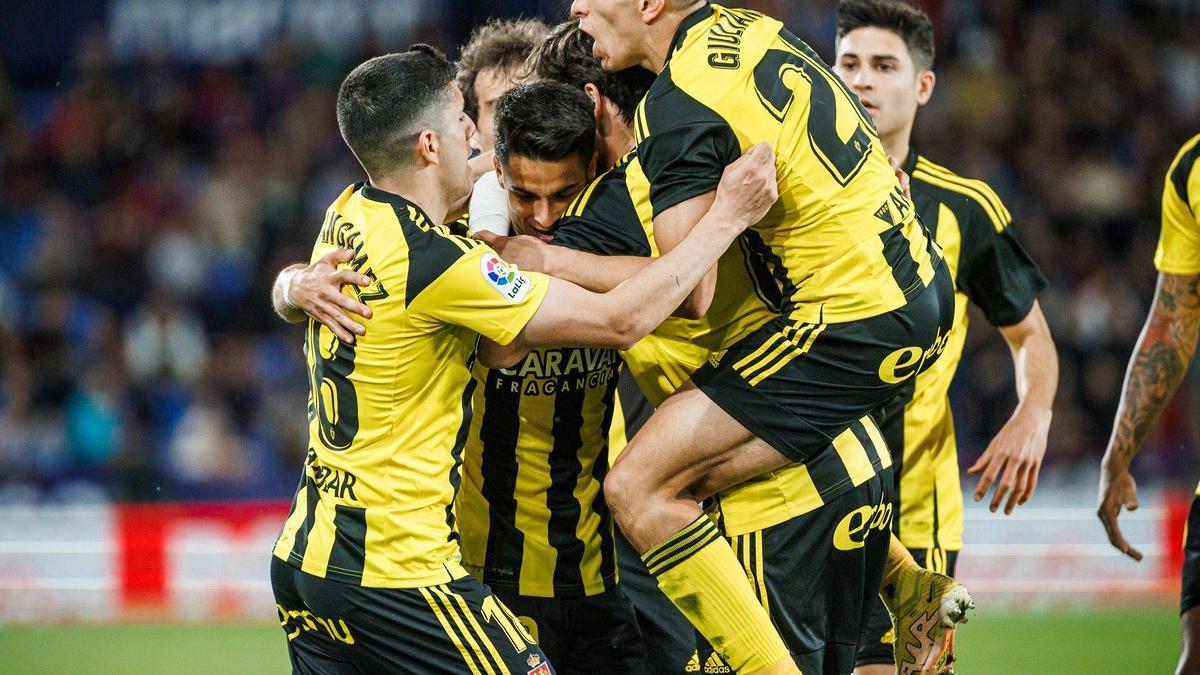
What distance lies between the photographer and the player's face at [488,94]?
507 centimetres

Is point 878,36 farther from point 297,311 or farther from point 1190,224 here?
point 297,311

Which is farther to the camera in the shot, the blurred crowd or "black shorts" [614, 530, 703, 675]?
the blurred crowd

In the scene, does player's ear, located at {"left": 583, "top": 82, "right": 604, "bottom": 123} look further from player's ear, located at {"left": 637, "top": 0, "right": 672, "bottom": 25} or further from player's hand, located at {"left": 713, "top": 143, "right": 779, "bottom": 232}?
player's hand, located at {"left": 713, "top": 143, "right": 779, "bottom": 232}

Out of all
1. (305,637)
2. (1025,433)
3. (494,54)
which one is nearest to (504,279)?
(305,637)

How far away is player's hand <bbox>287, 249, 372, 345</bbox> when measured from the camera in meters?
3.55

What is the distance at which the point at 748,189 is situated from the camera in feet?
11.8

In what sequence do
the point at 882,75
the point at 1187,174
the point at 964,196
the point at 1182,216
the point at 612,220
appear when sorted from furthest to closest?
the point at 882,75
the point at 964,196
the point at 1182,216
the point at 1187,174
the point at 612,220

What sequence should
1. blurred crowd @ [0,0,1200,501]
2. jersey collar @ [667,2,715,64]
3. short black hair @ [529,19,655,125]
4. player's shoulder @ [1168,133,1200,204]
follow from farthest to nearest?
blurred crowd @ [0,0,1200,501]
player's shoulder @ [1168,133,1200,204]
short black hair @ [529,19,655,125]
jersey collar @ [667,2,715,64]

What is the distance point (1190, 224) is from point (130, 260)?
10227 millimetres

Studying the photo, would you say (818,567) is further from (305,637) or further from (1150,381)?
(1150,381)

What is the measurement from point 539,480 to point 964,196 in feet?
6.80

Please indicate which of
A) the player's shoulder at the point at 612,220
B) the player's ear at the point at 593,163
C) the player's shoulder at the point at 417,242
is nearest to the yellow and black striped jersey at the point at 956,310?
the player's ear at the point at 593,163

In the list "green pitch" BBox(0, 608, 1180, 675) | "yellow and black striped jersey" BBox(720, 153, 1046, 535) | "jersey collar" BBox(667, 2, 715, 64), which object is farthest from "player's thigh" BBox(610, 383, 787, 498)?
"green pitch" BBox(0, 608, 1180, 675)

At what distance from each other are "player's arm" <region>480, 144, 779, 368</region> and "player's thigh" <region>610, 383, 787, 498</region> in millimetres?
273
